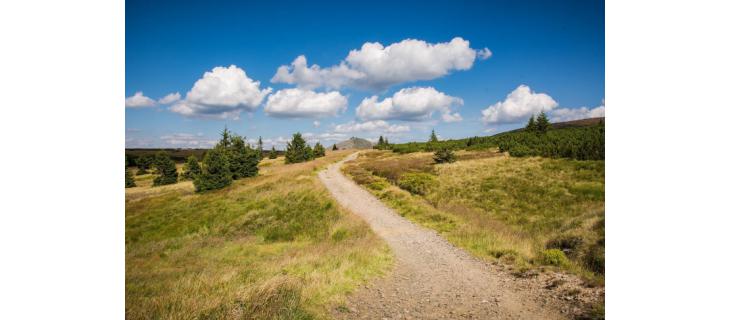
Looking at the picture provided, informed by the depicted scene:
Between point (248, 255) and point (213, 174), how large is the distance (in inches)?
964

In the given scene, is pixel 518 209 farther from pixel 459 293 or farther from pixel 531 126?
pixel 531 126

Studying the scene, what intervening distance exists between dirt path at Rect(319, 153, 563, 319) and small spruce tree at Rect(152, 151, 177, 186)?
58.1m

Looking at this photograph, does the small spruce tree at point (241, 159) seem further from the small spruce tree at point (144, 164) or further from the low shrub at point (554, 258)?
the small spruce tree at point (144, 164)

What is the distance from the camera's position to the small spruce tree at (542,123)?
208ft

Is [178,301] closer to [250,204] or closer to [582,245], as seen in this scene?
[582,245]

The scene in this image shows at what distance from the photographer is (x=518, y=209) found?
57.5ft

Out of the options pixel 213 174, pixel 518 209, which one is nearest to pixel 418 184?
pixel 518 209

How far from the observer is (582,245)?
30.7 feet

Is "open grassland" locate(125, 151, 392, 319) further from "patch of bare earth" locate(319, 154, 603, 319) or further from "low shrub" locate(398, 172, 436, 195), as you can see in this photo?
"low shrub" locate(398, 172, 436, 195)

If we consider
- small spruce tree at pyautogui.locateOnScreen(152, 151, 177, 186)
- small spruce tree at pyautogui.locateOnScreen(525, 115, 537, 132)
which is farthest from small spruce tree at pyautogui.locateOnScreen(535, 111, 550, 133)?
small spruce tree at pyautogui.locateOnScreen(152, 151, 177, 186)

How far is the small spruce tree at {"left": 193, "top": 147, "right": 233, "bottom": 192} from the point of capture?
105 ft
